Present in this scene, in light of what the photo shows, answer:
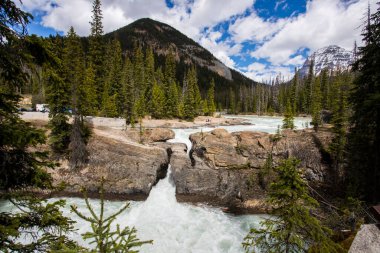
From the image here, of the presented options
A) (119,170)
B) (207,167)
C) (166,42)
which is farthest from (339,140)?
(166,42)

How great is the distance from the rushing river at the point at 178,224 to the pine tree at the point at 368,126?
8.02 m

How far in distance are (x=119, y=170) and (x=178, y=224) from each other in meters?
9.15

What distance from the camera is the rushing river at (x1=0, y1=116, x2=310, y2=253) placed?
14.1 metres

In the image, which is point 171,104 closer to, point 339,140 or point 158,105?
point 158,105

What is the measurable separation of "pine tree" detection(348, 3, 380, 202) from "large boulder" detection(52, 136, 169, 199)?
1719 cm

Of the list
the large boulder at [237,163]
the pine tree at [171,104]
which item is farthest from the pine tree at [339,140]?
the pine tree at [171,104]

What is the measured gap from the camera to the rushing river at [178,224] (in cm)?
1412

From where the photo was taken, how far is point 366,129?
48.9 feet

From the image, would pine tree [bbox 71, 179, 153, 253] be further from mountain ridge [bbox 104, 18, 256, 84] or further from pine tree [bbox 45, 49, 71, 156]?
mountain ridge [bbox 104, 18, 256, 84]

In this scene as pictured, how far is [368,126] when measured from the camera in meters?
15.3

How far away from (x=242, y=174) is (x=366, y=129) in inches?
436

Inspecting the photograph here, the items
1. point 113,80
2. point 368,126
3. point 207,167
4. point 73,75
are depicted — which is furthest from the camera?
point 113,80

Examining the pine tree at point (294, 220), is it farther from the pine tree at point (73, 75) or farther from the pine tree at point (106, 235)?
the pine tree at point (73, 75)

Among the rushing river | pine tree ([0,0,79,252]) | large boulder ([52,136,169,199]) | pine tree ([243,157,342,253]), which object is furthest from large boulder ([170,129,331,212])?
pine tree ([0,0,79,252])
